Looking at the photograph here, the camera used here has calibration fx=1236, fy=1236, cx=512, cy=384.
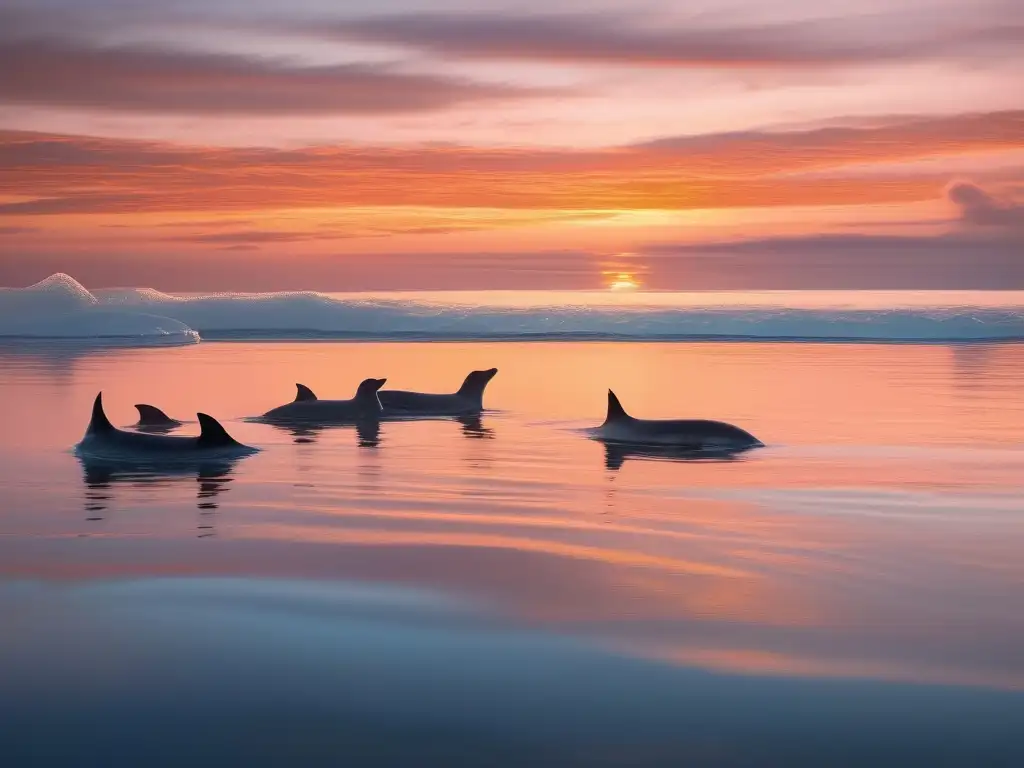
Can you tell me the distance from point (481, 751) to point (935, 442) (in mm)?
15483

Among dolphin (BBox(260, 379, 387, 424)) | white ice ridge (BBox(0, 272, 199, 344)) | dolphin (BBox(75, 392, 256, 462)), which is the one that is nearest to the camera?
dolphin (BBox(75, 392, 256, 462))

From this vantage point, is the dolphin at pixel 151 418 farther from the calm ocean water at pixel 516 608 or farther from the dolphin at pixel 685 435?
the dolphin at pixel 685 435

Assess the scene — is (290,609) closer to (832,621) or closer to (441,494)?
(832,621)

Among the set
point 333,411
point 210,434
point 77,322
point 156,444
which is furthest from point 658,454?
point 77,322

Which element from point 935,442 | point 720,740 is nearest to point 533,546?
point 720,740

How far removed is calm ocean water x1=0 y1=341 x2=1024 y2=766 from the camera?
638cm

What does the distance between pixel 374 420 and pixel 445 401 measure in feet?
8.57

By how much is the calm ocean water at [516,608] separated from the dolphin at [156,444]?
0.57 meters

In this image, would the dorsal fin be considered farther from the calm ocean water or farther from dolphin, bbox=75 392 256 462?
dolphin, bbox=75 392 256 462

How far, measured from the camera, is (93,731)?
20.9ft

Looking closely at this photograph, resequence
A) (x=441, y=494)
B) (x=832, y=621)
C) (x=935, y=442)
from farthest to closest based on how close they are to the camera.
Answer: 1. (x=935, y=442)
2. (x=441, y=494)
3. (x=832, y=621)

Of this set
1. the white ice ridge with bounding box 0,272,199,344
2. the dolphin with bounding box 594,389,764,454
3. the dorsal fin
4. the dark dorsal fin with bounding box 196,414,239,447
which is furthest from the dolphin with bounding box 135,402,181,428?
the white ice ridge with bounding box 0,272,199,344

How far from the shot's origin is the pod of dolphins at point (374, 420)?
17.5m

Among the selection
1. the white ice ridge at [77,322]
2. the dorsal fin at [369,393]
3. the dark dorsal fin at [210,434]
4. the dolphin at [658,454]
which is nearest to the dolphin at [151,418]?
the dorsal fin at [369,393]
